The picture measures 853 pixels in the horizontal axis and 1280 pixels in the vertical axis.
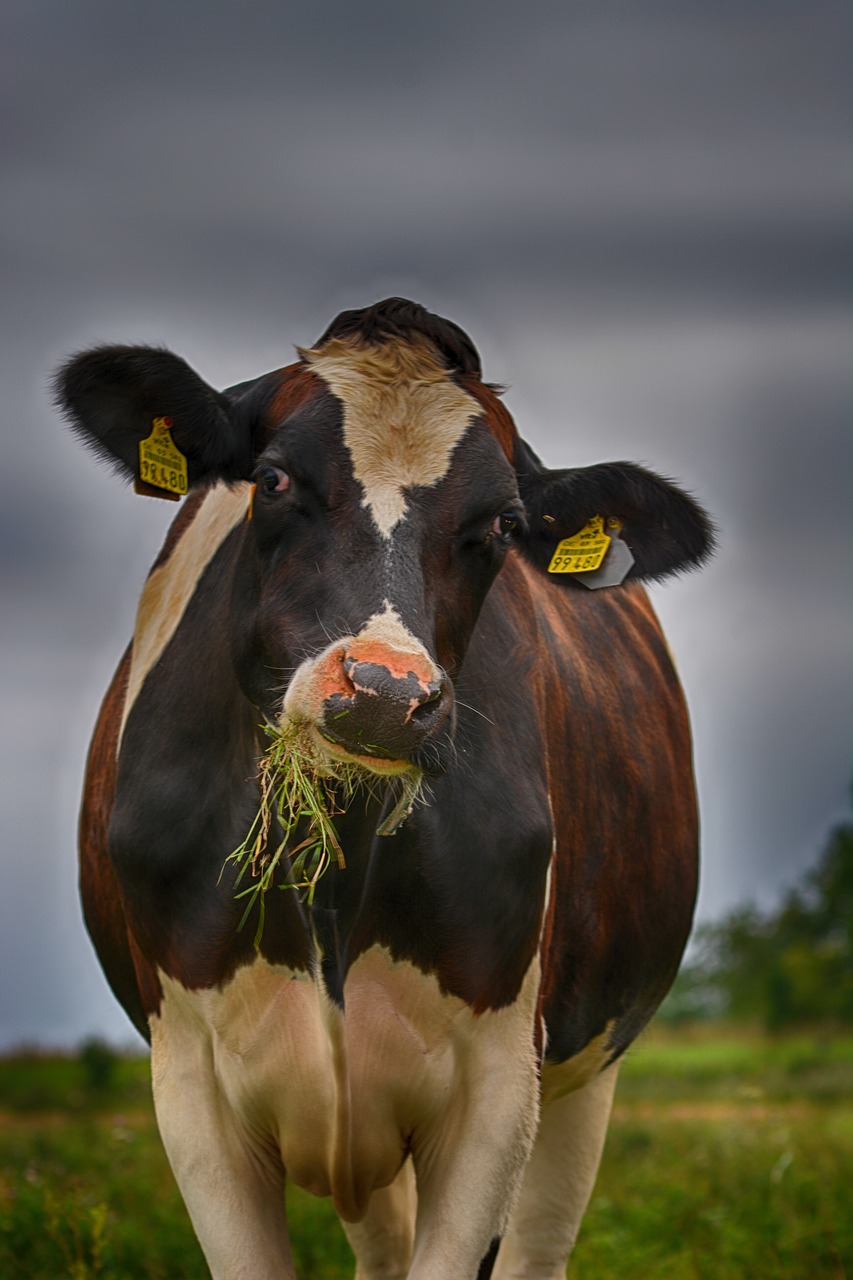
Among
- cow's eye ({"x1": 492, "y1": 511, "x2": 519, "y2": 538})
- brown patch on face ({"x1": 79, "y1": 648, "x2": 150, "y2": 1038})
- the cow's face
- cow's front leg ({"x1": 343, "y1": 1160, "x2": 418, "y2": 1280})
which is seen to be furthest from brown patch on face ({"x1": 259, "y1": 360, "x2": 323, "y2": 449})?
cow's front leg ({"x1": 343, "y1": 1160, "x2": 418, "y2": 1280})

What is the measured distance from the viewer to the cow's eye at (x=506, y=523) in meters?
5.08

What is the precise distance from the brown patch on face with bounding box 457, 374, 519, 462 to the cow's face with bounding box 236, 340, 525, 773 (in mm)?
66

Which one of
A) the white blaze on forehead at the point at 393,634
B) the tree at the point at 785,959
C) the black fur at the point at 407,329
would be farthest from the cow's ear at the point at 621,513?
the tree at the point at 785,959

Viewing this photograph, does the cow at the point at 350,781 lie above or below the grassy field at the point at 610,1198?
above

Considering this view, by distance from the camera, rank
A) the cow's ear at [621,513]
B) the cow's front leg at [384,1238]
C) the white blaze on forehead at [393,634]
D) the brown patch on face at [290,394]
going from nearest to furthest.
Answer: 1. the white blaze on forehead at [393,634]
2. the brown patch on face at [290,394]
3. the cow's ear at [621,513]
4. the cow's front leg at [384,1238]

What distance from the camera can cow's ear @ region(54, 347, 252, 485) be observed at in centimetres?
521

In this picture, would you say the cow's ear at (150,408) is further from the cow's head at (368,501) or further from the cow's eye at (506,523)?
the cow's eye at (506,523)

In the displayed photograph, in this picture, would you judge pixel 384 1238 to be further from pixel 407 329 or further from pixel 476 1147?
pixel 407 329

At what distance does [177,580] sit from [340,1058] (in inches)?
59.1

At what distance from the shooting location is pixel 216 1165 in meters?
5.32

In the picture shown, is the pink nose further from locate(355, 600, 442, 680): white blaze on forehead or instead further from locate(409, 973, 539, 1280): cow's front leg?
locate(409, 973, 539, 1280): cow's front leg

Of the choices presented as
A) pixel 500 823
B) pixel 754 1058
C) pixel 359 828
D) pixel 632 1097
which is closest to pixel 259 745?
pixel 359 828

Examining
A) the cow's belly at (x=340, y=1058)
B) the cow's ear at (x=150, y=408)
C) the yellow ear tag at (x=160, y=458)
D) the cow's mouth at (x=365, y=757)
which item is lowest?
the cow's belly at (x=340, y=1058)

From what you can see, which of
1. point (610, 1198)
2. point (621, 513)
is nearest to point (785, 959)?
point (610, 1198)
